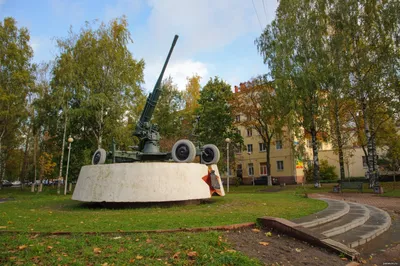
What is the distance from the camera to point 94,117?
25.1 meters

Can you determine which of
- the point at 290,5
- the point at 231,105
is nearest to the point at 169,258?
the point at 290,5

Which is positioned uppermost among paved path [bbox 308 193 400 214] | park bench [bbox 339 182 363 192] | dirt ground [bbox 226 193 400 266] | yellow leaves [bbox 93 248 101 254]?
park bench [bbox 339 182 363 192]

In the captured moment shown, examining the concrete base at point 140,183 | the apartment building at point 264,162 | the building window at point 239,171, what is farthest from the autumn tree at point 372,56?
the building window at point 239,171

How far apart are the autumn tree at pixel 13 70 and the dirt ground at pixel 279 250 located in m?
24.0

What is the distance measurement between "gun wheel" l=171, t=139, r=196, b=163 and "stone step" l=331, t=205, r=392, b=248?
19.7 ft

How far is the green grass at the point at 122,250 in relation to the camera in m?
4.31

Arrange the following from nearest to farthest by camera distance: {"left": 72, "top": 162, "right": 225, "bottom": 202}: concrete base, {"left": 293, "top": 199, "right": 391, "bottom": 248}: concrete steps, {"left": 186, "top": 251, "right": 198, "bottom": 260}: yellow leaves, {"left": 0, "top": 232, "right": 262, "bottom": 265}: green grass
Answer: {"left": 0, "top": 232, "right": 262, "bottom": 265}: green grass
{"left": 186, "top": 251, "right": 198, "bottom": 260}: yellow leaves
{"left": 293, "top": 199, "right": 391, "bottom": 248}: concrete steps
{"left": 72, "top": 162, "right": 225, "bottom": 202}: concrete base

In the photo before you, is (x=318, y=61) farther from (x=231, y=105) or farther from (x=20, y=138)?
(x=20, y=138)

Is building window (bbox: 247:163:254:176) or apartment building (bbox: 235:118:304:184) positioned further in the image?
building window (bbox: 247:163:254:176)

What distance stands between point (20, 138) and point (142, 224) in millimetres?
36455

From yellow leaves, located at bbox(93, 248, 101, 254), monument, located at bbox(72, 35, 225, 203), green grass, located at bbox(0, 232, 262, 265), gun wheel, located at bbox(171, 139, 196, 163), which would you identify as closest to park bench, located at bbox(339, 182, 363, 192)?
monument, located at bbox(72, 35, 225, 203)

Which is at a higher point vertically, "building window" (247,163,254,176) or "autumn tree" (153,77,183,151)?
"autumn tree" (153,77,183,151)

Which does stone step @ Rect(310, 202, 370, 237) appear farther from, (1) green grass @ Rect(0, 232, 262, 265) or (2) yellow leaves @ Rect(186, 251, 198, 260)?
(2) yellow leaves @ Rect(186, 251, 198, 260)

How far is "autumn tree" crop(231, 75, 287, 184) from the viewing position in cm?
2639
